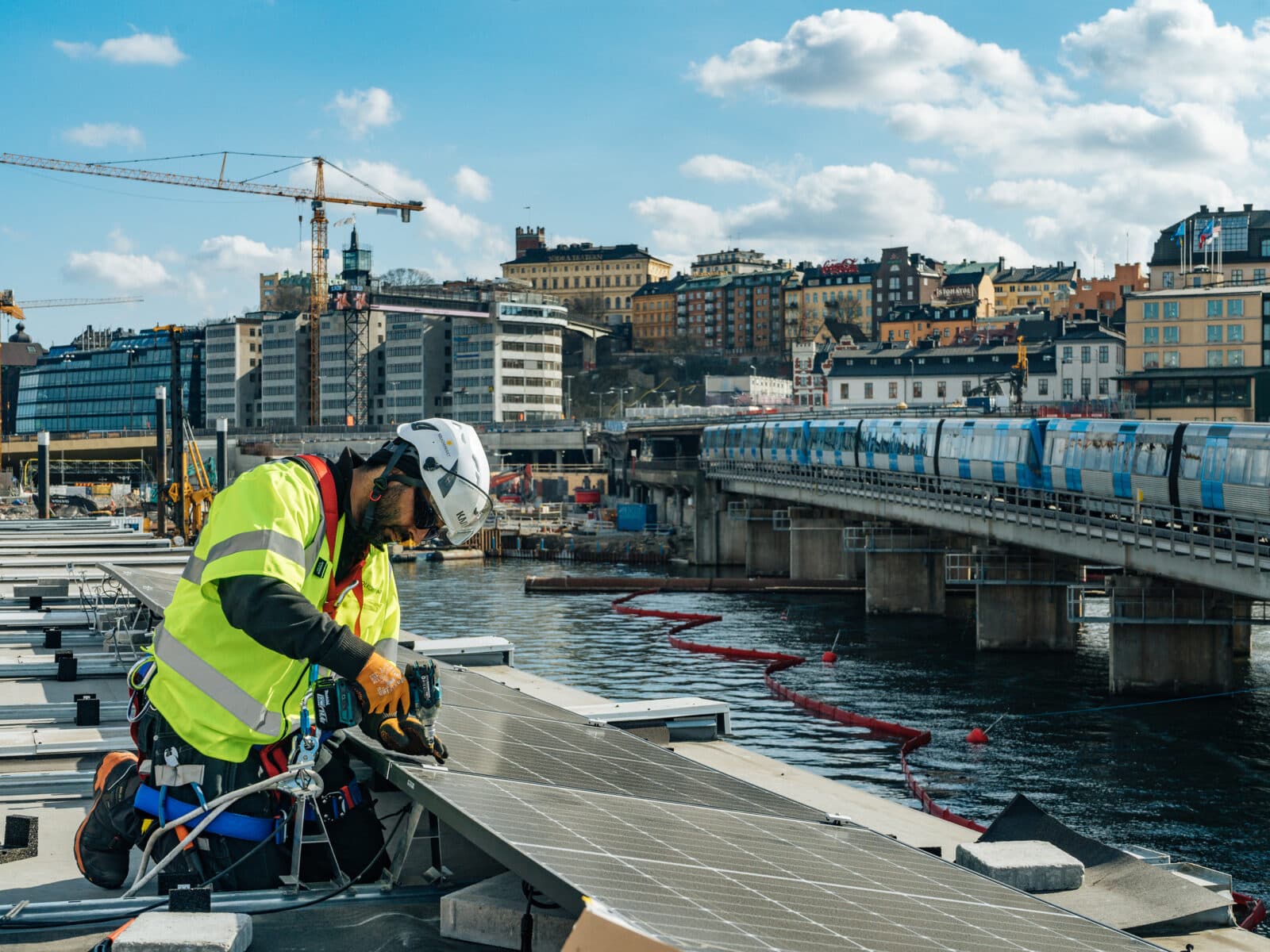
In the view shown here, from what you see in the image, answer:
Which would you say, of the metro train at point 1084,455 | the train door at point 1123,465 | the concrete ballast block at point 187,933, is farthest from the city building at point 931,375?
the concrete ballast block at point 187,933

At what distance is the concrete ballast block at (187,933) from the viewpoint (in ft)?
19.0

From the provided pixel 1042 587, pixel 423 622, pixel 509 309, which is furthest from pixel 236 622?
pixel 509 309

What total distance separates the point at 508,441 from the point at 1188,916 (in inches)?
6357

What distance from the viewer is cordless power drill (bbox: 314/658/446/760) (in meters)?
7.10

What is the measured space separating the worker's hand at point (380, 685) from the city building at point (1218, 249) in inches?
5937

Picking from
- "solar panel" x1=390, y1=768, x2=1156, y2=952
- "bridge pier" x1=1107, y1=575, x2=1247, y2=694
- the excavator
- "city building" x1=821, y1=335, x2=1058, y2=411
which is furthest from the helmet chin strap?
"city building" x1=821, y1=335, x2=1058, y2=411

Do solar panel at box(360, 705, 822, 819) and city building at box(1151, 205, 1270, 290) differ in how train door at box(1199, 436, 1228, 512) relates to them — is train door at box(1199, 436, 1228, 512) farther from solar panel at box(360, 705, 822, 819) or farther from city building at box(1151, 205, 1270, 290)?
city building at box(1151, 205, 1270, 290)

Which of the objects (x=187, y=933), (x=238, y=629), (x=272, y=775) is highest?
(x=238, y=629)

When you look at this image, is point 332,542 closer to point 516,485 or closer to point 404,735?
point 404,735

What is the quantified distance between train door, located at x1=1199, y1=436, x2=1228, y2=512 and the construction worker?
3866cm

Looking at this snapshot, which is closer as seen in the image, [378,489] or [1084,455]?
[378,489]

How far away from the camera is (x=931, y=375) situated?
6102 inches

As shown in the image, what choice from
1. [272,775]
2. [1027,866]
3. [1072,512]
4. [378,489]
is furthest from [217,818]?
[1072,512]

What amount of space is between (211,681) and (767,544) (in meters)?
87.2
